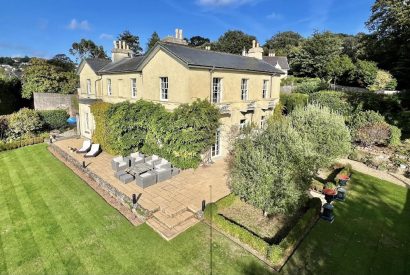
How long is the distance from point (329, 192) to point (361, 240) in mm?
3387

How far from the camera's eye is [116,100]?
83.2ft

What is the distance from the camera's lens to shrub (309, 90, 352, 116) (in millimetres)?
28709

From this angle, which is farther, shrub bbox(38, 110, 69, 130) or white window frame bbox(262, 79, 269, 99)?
shrub bbox(38, 110, 69, 130)

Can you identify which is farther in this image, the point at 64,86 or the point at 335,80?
the point at 335,80

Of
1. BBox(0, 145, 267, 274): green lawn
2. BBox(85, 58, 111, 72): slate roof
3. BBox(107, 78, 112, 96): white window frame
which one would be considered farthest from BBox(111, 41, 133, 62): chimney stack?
BBox(0, 145, 267, 274): green lawn

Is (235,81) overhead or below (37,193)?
overhead

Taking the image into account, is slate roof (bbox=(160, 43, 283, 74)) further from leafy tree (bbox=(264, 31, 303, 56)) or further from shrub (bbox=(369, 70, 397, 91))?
leafy tree (bbox=(264, 31, 303, 56))

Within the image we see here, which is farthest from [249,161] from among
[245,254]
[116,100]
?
[116,100]

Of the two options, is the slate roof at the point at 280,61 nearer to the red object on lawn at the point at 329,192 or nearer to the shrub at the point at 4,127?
the red object on lawn at the point at 329,192

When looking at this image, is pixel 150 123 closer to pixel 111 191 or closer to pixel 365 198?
pixel 111 191

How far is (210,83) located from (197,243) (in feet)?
40.1

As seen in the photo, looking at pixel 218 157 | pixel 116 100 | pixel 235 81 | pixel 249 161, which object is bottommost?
pixel 218 157

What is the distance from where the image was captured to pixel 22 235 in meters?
11.1

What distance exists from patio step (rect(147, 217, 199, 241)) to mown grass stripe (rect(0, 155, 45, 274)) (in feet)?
15.1
